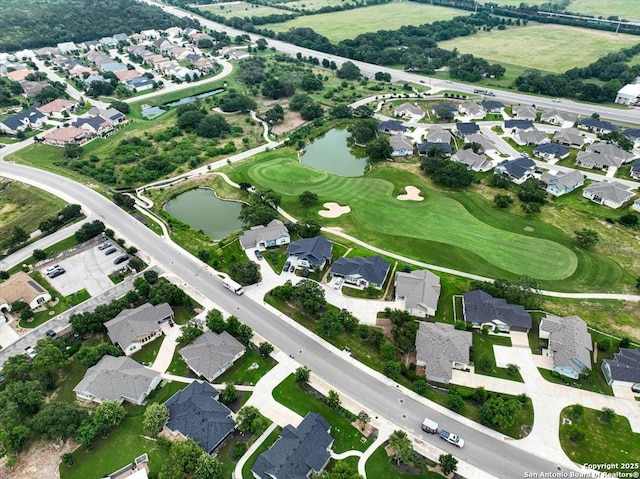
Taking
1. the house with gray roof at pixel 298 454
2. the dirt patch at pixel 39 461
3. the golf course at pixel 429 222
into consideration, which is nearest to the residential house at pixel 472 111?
the golf course at pixel 429 222

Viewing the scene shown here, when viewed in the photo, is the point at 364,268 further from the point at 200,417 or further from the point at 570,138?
the point at 570,138

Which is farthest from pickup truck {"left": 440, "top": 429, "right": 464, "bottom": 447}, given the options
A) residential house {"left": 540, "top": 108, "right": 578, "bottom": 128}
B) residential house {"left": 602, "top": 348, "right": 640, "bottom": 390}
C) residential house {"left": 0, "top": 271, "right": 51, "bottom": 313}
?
residential house {"left": 540, "top": 108, "right": 578, "bottom": 128}

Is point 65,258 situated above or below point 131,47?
below

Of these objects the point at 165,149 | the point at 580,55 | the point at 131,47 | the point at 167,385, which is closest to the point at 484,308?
the point at 167,385

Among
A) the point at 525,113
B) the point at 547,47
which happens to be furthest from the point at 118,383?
the point at 547,47

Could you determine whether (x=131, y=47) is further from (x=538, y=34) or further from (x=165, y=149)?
(x=538, y=34)

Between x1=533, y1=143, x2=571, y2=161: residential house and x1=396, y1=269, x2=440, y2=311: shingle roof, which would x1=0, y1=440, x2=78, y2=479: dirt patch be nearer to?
x1=396, y1=269, x2=440, y2=311: shingle roof

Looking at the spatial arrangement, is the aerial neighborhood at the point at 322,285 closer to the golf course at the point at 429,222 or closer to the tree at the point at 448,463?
the tree at the point at 448,463
